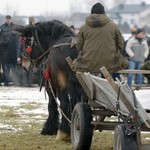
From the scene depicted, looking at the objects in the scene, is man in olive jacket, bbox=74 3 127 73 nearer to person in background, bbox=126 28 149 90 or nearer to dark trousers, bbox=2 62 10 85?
person in background, bbox=126 28 149 90

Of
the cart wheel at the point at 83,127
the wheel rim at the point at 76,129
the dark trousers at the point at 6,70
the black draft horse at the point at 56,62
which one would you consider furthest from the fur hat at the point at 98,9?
the dark trousers at the point at 6,70

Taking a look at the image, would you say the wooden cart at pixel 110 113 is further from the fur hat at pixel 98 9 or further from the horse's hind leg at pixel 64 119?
the fur hat at pixel 98 9

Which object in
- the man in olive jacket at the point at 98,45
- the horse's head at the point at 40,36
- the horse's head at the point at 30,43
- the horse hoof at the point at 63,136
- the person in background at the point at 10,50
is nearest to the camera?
the man in olive jacket at the point at 98,45

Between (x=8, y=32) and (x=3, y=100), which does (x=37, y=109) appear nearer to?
(x=3, y=100)

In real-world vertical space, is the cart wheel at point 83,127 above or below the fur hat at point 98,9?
below

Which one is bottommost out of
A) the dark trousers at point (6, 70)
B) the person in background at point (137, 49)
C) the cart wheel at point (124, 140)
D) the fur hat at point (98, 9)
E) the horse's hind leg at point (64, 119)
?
the dark trousers at point (6, 70)

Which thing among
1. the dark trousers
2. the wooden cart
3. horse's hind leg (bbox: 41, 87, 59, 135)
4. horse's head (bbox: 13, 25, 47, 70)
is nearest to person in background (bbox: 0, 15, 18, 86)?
the dark trousers

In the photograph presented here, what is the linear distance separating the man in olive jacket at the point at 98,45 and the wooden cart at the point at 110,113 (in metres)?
0.27

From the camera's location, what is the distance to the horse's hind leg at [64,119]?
30.2 ft

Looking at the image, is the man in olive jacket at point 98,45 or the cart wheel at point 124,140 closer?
the cart wheel at point 124,140

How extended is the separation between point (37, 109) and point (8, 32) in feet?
21.8

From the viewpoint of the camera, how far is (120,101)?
664 centimetres

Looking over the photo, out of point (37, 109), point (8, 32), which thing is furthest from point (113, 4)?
point (37, 109)

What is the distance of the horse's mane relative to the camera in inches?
391
